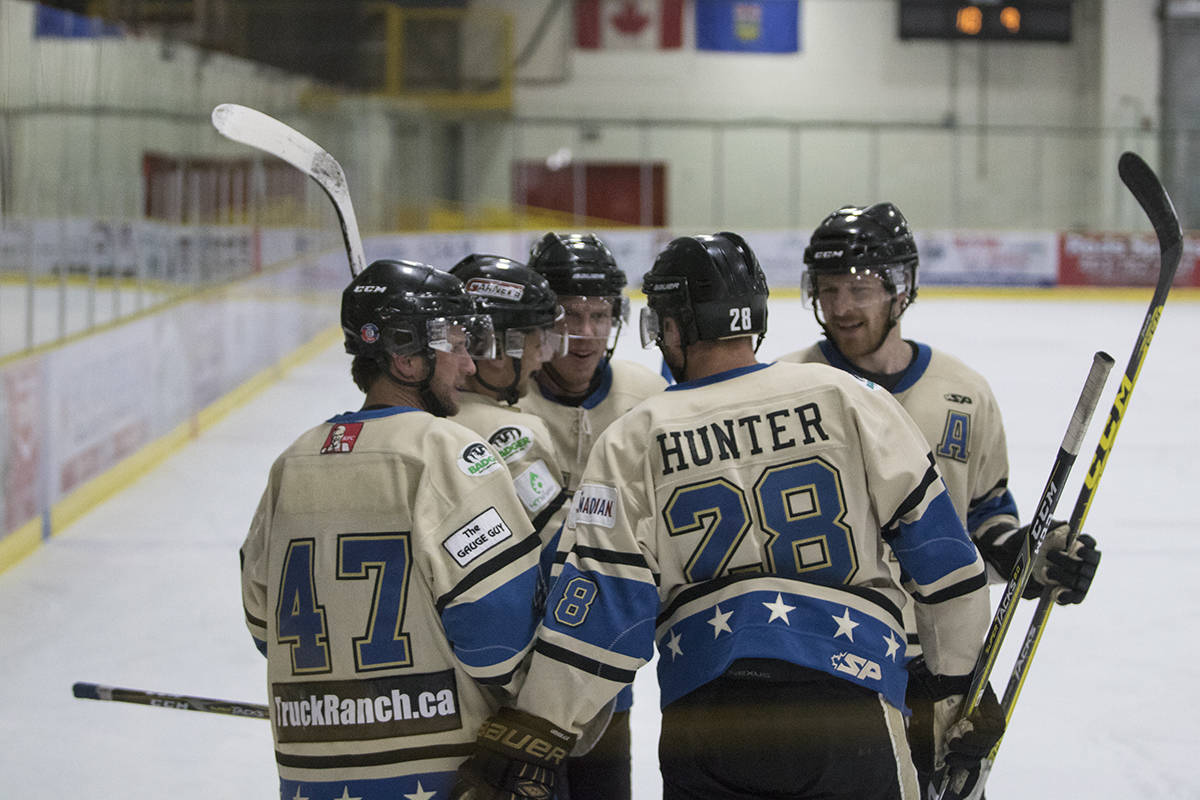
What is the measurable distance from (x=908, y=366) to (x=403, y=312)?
111 centimetres

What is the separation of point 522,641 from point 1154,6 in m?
18.4

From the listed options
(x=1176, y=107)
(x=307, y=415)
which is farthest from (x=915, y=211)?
(x=307, y=415)

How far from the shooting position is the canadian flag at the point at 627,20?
1811 cm

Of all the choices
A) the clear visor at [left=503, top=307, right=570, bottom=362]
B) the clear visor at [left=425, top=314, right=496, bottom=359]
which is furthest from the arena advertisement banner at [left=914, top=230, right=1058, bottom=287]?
the clear visor at [left=425, top=314, right=496, bottom=359]

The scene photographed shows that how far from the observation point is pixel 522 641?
174 centimetres

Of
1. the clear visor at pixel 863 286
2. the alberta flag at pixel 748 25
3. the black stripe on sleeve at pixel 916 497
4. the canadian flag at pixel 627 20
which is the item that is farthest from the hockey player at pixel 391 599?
the alberta flag at pixel 748 25

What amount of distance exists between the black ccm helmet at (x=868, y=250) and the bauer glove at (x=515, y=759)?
1.14 meters

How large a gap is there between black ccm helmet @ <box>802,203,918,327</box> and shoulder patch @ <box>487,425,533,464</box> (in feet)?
2.27

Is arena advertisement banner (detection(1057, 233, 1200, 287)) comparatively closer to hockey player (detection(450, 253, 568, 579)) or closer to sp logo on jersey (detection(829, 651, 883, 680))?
hockey player (detection(450, 253, 568, 579))

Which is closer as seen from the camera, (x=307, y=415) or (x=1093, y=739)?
(x=1093, y=739)

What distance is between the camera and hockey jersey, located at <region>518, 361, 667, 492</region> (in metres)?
2.61

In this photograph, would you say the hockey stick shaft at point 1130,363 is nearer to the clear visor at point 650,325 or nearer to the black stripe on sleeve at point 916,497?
the black stripe on sleeve at point 916,497

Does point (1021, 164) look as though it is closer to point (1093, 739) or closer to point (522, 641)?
point (1093, 739)

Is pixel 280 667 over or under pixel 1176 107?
under
